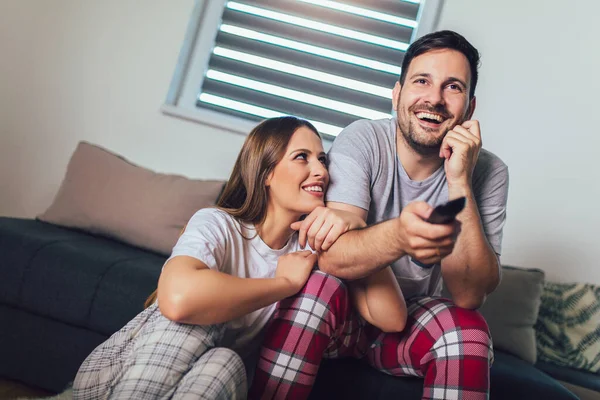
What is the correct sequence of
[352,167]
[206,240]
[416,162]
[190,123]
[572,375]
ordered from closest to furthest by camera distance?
1. [206,240]
2. [352,167]
3. [416,162]
4. [572,375]
5. [190,123]

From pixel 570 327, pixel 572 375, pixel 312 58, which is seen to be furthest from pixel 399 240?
pixel 312 58

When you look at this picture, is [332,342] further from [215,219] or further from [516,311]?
[516,311]

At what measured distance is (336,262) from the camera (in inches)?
49.3

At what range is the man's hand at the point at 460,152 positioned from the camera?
1405mm

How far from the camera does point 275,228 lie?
1.44m

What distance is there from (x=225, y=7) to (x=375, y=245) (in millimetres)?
2151

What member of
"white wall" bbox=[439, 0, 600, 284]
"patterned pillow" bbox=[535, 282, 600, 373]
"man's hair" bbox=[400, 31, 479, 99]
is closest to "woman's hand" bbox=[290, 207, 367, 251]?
"man's hair" bbox=[400, 31, 479, 99]

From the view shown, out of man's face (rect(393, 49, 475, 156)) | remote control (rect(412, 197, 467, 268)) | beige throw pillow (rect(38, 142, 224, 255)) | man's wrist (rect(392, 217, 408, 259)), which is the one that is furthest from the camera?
beige throw pillow (rect(38, 142, 224, 255))

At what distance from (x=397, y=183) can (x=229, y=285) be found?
63 centimetres

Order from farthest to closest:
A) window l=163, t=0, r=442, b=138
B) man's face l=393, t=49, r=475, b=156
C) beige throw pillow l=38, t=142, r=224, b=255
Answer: window l=163, t=0, r=442, b=138
beige throw pillow l=38, t=142, r=224, b=255
man's face l=393, t=49, r=475, b=156

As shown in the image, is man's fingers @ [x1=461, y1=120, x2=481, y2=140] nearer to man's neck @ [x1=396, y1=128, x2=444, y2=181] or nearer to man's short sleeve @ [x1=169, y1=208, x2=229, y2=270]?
man's neck @ [x1=396, y1=128, x2=444, y2=181]

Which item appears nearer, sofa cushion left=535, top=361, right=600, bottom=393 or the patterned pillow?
sofa cushion left=535, top=361, right=600, bottom=393

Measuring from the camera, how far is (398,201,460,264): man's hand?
3.05ft

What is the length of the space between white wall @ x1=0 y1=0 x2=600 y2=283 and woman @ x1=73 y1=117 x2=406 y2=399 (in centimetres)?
130
